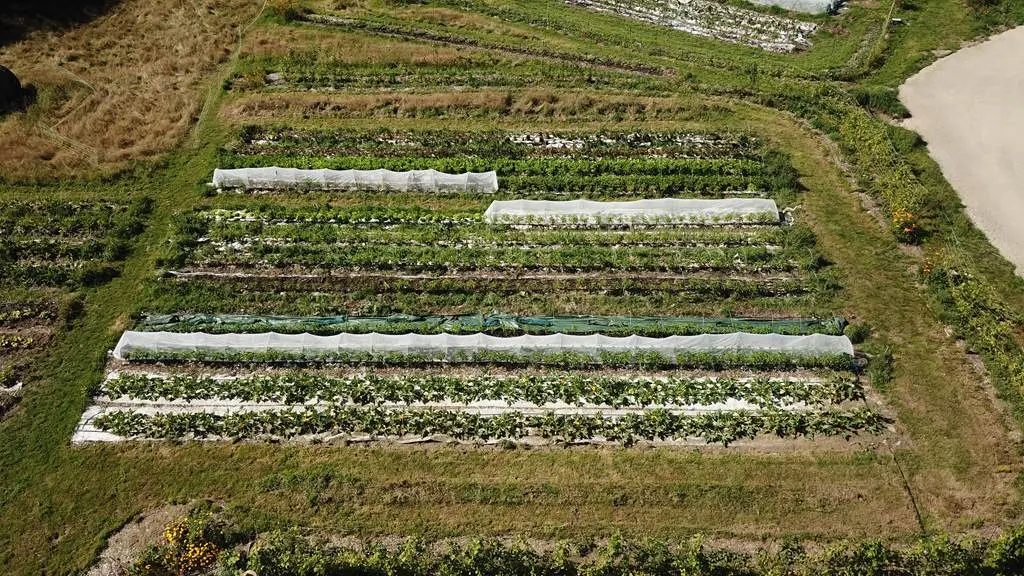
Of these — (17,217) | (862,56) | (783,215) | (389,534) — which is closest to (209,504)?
(389,534)

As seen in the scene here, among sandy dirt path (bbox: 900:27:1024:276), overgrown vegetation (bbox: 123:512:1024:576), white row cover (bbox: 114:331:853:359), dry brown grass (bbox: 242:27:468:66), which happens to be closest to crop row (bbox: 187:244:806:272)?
white row cover (bbox: 114:331:853:359)

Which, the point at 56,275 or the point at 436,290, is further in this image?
the point at 56,275

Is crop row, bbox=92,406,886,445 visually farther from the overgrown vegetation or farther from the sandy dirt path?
the sandy dirt path

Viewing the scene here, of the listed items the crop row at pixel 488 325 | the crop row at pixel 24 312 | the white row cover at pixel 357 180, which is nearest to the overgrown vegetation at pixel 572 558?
the crop row at pixel 488 325

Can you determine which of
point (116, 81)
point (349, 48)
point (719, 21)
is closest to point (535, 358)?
point (349, 48)

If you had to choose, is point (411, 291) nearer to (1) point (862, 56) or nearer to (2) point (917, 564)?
(2) point (917, 564)

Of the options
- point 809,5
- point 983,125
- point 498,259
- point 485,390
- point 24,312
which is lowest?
point 24,312

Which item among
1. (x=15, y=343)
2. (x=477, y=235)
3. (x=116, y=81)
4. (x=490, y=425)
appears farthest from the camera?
(x=116, y=81)

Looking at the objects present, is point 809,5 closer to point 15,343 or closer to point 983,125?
point 983,125
